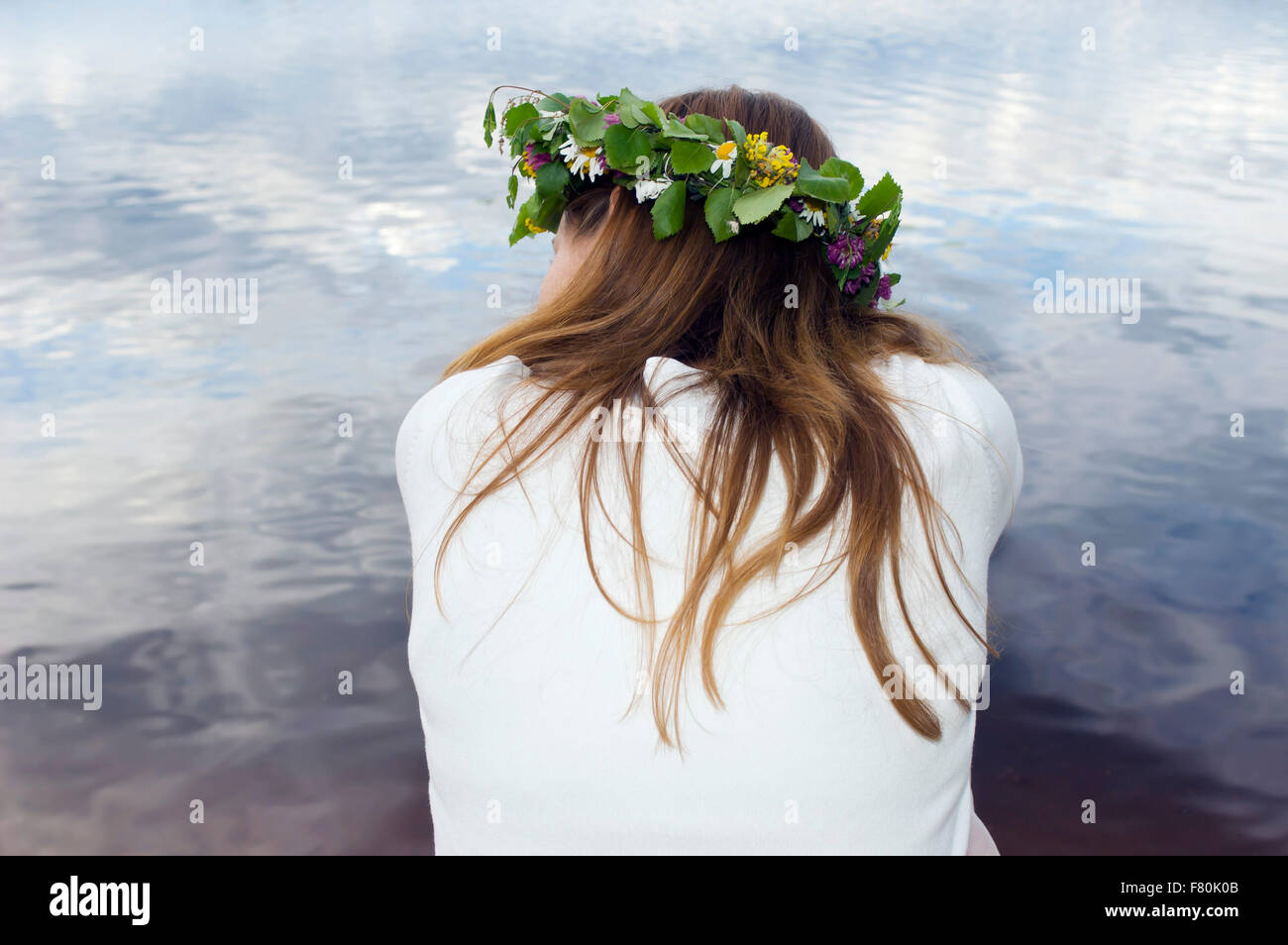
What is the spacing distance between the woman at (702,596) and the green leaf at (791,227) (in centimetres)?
25

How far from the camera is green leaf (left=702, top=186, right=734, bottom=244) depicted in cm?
142

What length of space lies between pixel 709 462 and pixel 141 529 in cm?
301

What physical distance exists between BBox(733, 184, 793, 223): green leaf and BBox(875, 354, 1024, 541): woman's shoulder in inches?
10.9

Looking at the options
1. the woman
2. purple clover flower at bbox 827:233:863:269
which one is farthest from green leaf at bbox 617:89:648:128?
the woman

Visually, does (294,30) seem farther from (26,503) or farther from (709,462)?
(709,462)

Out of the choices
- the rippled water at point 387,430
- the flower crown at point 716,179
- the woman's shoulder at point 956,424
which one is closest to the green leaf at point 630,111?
the flower crown at point 716,179

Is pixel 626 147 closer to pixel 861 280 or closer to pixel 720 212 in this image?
pixel 720 212

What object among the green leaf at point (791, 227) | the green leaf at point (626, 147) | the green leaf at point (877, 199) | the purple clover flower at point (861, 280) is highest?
the green leaf at point (626, 147)

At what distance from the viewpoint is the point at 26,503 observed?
371 cm

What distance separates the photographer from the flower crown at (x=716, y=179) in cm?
143

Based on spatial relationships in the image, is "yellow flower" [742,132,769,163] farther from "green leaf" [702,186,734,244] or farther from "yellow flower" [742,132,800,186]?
"green leaf" [702,186,734,244]

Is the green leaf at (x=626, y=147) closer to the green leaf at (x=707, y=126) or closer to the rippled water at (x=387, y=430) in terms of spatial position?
the green leaf at (x=707, y=126)

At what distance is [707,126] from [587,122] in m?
0.23

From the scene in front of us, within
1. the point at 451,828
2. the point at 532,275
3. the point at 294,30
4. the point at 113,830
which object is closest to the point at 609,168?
the point at 451,828
